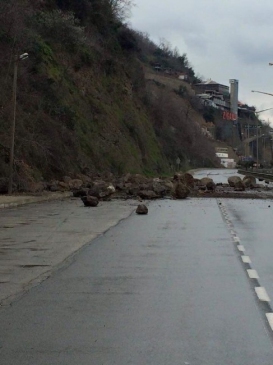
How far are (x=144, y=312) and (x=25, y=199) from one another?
2605 cm

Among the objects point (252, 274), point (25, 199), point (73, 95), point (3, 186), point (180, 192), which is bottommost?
point (25, 199)

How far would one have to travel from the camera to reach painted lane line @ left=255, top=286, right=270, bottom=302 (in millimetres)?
10034

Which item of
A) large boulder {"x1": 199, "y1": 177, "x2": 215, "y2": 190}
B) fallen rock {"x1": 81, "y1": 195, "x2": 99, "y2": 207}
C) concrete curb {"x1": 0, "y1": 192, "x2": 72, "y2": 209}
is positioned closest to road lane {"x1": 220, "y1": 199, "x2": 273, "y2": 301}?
fallen rock {"x1": 81, "y1": 195, "x2": 99, "y2": 207}

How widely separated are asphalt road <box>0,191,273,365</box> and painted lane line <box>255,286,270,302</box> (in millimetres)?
43

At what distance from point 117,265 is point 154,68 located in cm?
18657

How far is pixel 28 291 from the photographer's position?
10.9 m

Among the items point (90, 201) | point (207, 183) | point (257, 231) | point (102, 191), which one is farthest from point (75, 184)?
point (257, 231)

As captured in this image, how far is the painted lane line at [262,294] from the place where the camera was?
10034mm

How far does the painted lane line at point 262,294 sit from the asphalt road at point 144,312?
0.04 meters

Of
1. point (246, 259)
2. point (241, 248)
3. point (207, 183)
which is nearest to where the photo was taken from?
point (246, 259)

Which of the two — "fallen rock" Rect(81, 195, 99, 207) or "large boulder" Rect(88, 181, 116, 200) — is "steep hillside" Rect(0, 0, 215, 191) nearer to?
"large boulder" Rect(88, 181, 116, 200)

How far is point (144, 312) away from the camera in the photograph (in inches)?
364

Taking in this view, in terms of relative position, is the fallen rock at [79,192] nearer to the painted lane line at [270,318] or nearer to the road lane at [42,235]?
the road lane at [42,235]

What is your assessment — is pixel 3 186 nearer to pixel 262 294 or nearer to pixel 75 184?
pixel 75 184
